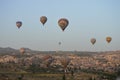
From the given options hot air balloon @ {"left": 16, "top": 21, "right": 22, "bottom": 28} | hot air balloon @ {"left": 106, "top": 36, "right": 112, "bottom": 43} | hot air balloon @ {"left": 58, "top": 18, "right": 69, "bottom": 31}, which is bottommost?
hot air balloon @ {"left": 106, "top": 36, "right": 112, "bottom": 43}

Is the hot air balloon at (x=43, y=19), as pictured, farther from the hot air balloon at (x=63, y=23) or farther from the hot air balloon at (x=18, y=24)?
the hot air balloon at (x=18, y=24)

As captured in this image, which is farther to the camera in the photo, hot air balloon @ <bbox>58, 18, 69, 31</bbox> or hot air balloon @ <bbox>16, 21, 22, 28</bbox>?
hot air balloon @ <bbox>16, 21, 22, 28</bbox>

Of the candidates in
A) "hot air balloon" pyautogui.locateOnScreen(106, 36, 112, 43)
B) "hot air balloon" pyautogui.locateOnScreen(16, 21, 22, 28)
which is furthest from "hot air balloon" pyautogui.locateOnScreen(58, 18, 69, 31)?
"hot air balloon" pyautogui.locateOnScreen(106, 36, 112, 43)

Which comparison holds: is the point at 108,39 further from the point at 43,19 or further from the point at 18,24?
the point at 18,24

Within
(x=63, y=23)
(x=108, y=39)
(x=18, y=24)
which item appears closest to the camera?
(x=63, y=23)

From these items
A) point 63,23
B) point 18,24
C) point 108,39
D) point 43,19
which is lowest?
point 108,39

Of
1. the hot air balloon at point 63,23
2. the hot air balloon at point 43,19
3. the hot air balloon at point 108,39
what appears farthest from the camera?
the hot air balloon at point 108,39

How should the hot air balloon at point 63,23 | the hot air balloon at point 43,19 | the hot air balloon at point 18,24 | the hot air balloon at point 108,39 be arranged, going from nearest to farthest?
the hot air balloon at point 63,23 < the hot air balloon at point 43,19 < the hot air balloon at point 18,24 < the hot air balloon at point 108,39

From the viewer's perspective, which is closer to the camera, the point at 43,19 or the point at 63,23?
the point at 63,23

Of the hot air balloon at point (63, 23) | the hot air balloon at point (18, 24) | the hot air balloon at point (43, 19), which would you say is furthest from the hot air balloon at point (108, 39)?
the hot air balloon at point (18, 24)

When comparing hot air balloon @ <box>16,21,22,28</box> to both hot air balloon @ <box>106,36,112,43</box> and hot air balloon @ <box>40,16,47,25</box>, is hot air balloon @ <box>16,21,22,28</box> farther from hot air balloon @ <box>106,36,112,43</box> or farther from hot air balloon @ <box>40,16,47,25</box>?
hot air balloon @ <box>106,36,112,43</box>

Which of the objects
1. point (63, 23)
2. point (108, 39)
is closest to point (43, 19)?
point (63, 23)
